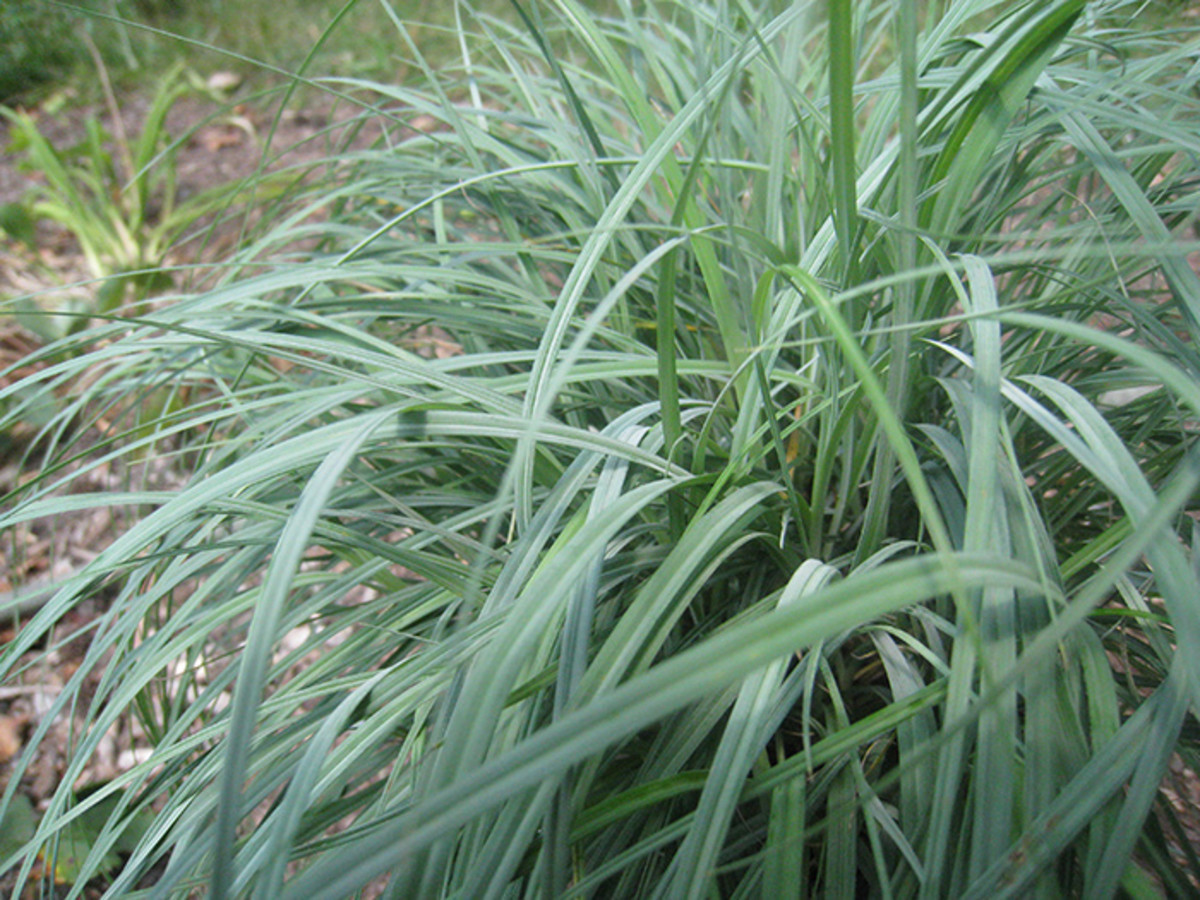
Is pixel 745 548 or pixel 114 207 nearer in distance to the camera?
pixel 745 548

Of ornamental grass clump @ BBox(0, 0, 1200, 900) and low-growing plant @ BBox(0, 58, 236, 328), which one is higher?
low-growing plant @ BBox(0, 58, 236, 328)

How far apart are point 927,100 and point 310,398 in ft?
2.40

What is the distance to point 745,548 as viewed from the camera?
0.85 m

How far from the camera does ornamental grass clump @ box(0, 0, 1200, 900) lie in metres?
0.48

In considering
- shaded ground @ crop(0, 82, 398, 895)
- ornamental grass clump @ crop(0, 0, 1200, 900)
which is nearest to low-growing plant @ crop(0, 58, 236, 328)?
shaded ground @ crop(0, 82, 398, 895)

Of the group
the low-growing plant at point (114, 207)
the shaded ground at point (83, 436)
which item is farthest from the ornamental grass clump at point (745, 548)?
the low-growing plant at point (114, 207)

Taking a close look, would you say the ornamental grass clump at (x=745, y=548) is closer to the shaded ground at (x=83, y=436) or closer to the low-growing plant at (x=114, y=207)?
the shaded ground at (x=83, y=436)

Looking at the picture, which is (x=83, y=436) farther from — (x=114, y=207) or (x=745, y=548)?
(x=745, y=548)

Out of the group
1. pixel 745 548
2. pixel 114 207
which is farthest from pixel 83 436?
pixel 745 548

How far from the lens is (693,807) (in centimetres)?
72

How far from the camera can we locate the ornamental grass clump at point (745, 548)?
0.48m

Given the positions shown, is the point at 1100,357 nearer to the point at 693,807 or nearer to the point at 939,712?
the point at 939,712

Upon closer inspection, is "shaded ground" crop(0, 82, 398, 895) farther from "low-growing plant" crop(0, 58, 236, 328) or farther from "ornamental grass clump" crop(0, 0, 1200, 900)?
"ornamental grass clump" crop(0, 0, 1200, 900)

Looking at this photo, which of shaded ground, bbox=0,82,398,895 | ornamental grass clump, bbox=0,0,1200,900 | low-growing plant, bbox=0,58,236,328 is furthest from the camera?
low-growing plant, bbox=0,58,236,328
